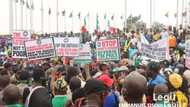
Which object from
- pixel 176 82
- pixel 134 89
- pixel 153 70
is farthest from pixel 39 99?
pixel 153 70

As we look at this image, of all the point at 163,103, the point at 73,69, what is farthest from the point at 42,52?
the point at 163,103

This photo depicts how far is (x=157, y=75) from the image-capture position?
33.4 ft

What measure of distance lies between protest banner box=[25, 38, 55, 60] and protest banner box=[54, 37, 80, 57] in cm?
106

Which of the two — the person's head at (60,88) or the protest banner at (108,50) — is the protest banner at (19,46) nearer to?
the protest banner at (108,50)

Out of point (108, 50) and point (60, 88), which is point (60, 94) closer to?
point (60, 88)

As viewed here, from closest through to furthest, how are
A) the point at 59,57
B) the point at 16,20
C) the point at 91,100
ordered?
the point at 91,100
the point at 59,57
the point at 16,20

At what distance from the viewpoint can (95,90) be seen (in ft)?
22.8

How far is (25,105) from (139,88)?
2.66 m

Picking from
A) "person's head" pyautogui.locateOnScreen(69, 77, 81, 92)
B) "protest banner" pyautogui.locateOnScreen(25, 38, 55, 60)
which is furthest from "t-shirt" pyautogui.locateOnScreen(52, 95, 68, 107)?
"protest banner" pyautogui.locateOnScreen(25, 38, 55, 60)

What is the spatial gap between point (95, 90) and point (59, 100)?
2357 millimetres

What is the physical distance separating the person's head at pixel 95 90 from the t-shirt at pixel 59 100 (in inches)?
85.9

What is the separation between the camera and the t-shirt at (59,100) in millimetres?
9195

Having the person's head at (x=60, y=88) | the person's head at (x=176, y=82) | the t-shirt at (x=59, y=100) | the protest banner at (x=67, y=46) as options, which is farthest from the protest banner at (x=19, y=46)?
the person's head at (x=176, y=82)

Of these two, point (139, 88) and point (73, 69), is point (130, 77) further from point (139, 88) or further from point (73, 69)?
point (73, 69)
